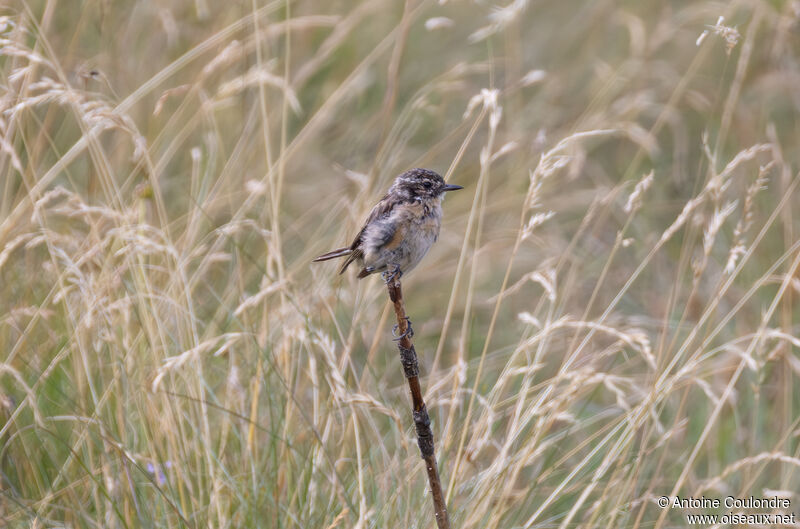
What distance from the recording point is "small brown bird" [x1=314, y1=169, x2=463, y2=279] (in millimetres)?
3068

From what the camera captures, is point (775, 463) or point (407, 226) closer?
point (407, 226)

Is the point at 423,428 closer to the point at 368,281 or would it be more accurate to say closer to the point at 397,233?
the point at 397,233

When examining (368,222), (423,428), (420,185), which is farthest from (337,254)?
(423,428)

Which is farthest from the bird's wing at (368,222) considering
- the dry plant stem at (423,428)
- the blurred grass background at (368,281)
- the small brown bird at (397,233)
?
the dry plant stem at (423,428)

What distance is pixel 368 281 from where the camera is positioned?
359cm

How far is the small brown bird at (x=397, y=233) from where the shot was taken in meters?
3.07

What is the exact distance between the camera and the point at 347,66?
529 centimetres

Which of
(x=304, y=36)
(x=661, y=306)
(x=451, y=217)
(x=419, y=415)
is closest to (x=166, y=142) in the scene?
(x=304, y=36)

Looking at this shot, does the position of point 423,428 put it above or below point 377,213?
below

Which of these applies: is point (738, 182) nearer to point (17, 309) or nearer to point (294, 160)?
point (294, 160)

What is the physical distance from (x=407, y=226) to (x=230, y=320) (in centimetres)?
70

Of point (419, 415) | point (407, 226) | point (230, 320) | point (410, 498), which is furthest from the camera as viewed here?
point (230, 320)

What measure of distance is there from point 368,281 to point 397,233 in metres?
0.55

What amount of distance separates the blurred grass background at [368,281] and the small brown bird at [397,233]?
17 centimetres
